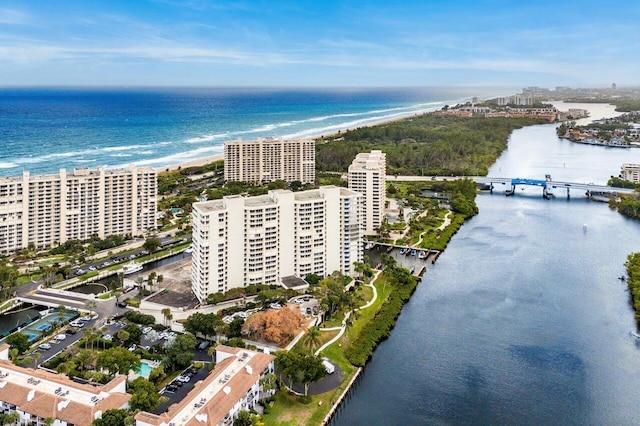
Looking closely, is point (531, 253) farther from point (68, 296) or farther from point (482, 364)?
point (68, 296)

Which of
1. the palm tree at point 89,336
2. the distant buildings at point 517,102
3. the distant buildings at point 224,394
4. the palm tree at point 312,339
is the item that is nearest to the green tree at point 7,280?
the palm tree at point 89,336

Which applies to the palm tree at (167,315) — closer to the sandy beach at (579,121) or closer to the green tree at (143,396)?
the green tree at (143,396)

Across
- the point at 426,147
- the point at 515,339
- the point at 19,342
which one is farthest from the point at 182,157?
the point at 515,339

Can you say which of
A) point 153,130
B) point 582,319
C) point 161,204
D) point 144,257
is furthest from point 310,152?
point 153,130

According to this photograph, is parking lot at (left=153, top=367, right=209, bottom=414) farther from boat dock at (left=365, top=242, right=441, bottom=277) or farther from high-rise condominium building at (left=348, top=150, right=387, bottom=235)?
high-rise condominium building at (left=348, top=150, right=387, bottom=235)

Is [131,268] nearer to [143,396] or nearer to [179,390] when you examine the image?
[179,390]

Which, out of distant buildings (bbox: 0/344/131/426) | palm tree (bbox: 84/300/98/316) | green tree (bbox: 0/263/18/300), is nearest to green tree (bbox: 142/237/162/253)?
green tree (bbox: 0/263/18/300)
